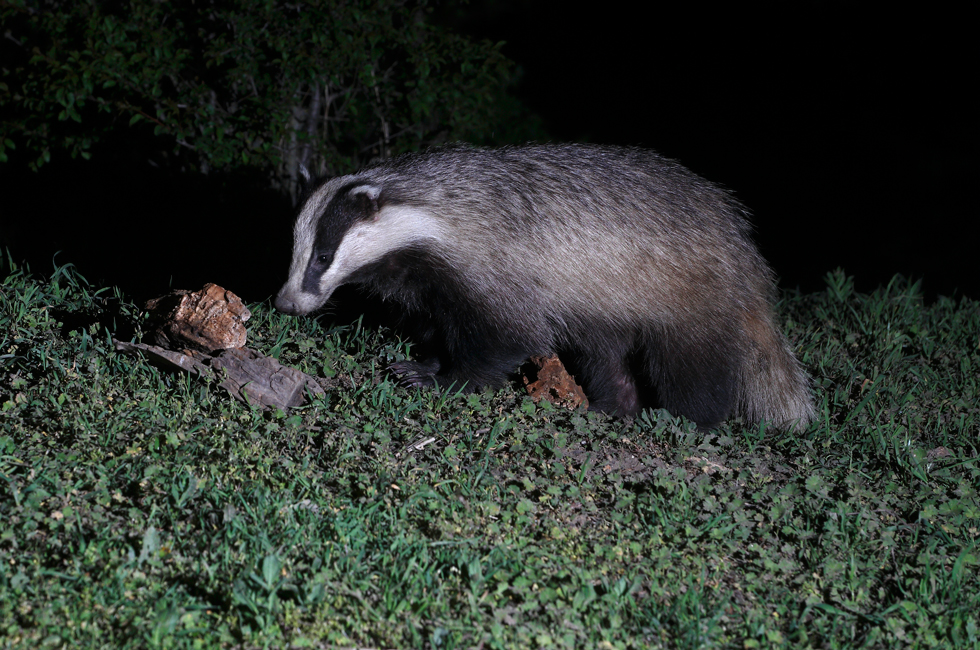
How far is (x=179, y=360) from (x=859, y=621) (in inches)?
115

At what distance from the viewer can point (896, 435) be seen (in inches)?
163

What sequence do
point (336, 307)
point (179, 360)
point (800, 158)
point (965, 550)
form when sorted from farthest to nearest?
point (800, 158), point (336, 307), point (179, 360), point (965, 550)

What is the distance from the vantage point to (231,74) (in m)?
5.46

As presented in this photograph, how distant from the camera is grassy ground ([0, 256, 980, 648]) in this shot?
2672mm

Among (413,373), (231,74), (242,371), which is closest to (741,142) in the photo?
(231,74)

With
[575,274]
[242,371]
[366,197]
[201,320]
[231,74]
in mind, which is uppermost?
[231,74]

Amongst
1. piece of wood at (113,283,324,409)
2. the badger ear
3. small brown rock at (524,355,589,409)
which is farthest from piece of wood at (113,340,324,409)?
small brown rock at (524,355,589,409)

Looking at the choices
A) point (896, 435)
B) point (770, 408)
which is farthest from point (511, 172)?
point (896, 435)

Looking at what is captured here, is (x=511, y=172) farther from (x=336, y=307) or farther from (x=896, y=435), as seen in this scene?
(x=896, y=435)

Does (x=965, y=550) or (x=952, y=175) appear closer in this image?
(x=965, y=550)

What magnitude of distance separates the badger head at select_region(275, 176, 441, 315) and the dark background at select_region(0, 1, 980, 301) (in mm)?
1331

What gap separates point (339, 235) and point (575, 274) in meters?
1.16

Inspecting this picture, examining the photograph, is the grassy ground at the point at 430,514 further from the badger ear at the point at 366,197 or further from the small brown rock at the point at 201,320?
the badger ear at the point at 366,197

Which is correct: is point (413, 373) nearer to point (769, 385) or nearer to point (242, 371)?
point (242, 371)
